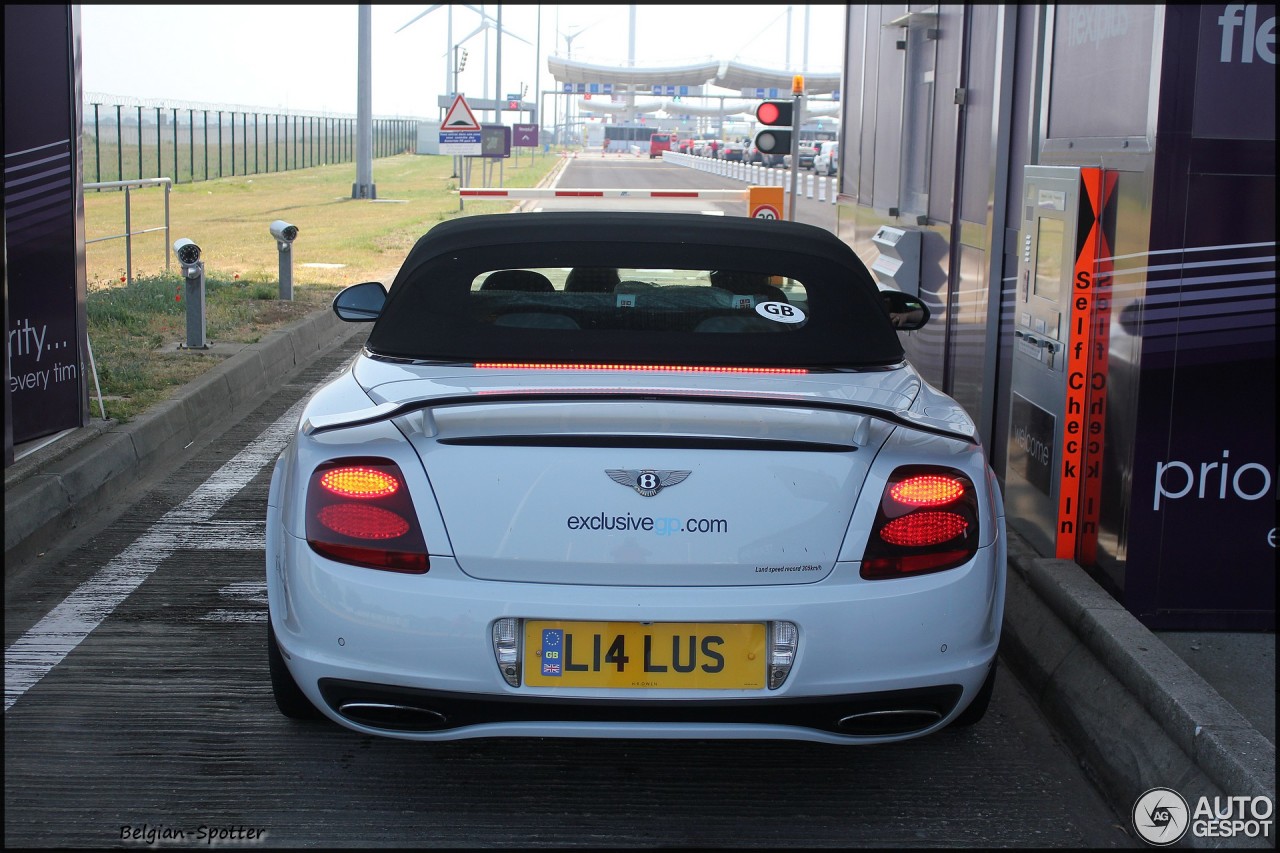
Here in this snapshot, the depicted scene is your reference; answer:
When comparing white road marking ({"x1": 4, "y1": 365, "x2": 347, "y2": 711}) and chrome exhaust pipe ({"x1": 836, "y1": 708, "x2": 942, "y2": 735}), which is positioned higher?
chrome exhaust pipe ({"x1": 836, "y1": 708, "x2": 942, "y2": 735})

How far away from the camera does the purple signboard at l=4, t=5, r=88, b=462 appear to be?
257 inches

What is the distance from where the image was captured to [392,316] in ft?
13.2

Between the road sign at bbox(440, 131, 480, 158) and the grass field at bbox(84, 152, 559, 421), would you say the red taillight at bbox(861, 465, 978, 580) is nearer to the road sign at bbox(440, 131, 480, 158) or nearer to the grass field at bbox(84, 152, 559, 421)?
the grass field at bbox(84, 152, 559, 421)

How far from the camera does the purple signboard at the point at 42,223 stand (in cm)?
654

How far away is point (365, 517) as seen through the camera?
3188mm

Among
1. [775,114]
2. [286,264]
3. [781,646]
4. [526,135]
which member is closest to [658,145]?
[526,135]

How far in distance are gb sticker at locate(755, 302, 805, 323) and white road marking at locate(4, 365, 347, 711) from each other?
125cm

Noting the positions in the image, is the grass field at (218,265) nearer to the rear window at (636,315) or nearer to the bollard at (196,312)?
the bollard at (196,312)

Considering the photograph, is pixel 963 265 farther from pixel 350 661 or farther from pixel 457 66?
pixel 457 66

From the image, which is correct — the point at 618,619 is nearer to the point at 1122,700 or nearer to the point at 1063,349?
the point at 1122,700

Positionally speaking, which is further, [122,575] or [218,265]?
[218,265]

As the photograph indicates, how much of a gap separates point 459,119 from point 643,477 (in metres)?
26.6

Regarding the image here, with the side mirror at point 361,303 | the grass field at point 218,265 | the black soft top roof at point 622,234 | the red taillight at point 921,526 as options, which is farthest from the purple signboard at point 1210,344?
the grass field at point 218,265

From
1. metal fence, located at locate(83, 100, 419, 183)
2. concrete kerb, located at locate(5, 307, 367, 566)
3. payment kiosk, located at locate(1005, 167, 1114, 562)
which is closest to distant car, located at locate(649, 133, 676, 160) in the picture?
metal fence, located at locate(83, 100, 419, 183)
